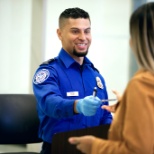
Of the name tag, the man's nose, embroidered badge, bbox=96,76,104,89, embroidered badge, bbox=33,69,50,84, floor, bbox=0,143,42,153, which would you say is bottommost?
floor, bbox=0,143,42,153

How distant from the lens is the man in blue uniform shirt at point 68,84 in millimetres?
1260

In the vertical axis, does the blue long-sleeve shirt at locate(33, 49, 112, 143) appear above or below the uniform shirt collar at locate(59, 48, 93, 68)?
below

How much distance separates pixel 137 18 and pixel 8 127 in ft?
4.62

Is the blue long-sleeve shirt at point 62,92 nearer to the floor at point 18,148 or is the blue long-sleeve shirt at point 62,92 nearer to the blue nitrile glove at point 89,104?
the blue nitrile glove at point 89,104

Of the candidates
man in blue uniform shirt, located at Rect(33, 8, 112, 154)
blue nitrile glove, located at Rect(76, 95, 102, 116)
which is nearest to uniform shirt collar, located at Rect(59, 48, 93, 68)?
man in blue uniform shirt, located at Rect(33, 8, 112, 154)

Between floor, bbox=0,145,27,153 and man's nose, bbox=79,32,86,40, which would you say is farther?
floor, bbox=0,145,27,153

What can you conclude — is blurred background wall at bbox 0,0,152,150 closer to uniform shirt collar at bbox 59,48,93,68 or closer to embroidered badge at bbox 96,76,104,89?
embroidered badge at bbox 96,76,104,89

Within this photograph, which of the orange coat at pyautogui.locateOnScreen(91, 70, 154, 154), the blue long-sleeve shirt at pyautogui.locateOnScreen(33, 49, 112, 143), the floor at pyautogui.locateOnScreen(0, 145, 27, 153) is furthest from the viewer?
the floor at pyautogui.locateOnScreen(0, 145, 27, 153)

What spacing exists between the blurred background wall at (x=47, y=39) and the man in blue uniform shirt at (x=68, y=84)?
→ 2.06ft

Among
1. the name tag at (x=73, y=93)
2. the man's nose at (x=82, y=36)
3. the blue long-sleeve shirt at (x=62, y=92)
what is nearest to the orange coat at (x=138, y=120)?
the blue long-sleeve shirt at (x=62, y=92)

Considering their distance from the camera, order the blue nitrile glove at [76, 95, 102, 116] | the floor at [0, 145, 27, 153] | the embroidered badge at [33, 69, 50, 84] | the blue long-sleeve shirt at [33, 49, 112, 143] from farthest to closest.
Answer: the floor at [0, 145, 27, 153], the embroidered badge at [33, 69, 50, 84], the blue long-sleeve shirt at [33, 49, 112, 143], the blue nitrile glove at [76, 95, 102, 116]

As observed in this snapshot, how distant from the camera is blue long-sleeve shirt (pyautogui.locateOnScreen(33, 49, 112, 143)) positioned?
49.2 inches

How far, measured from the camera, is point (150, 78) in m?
0.73

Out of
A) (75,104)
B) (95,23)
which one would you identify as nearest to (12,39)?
(95,23)
